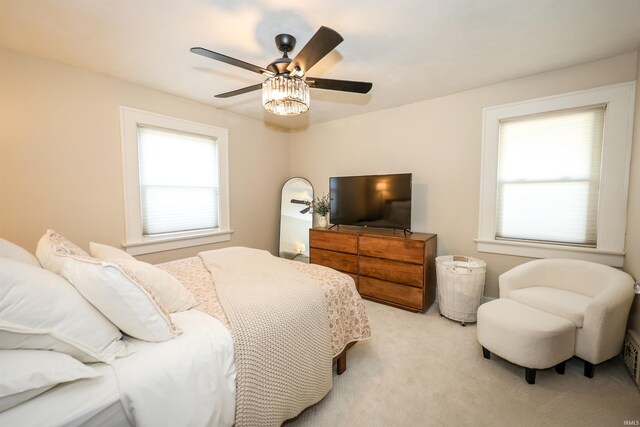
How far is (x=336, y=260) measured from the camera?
3.41m

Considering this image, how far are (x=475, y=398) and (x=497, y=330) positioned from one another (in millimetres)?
513

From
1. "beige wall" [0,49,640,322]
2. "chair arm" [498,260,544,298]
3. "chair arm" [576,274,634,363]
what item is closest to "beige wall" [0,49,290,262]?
"beige wall" [0,49,640,322]

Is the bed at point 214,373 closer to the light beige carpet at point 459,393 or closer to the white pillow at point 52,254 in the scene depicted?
the light beige carpet at point 459,393

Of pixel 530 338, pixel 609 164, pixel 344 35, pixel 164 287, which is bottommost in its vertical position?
pixel 530 338

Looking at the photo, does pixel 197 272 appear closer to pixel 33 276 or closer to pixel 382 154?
pixel 33 276

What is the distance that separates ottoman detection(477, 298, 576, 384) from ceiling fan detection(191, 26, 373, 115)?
1997 millimetres

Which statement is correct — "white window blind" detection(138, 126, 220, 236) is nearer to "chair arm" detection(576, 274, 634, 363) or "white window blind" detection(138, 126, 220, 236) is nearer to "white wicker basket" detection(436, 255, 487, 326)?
"white wicker basket" detection(436, 255, 487, 326)

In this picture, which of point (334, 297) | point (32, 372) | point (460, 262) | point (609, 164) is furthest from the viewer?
point (460, 262)

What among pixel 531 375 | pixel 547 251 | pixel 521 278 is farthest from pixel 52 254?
pixel 547 251

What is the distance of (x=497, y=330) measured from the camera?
191 centimetres

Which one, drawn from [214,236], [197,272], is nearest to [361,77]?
[197,272]

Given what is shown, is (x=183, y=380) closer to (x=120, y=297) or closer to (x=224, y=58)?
(x=120, y=297)

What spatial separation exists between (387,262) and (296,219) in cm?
177

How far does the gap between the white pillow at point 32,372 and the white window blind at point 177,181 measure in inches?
93.6
